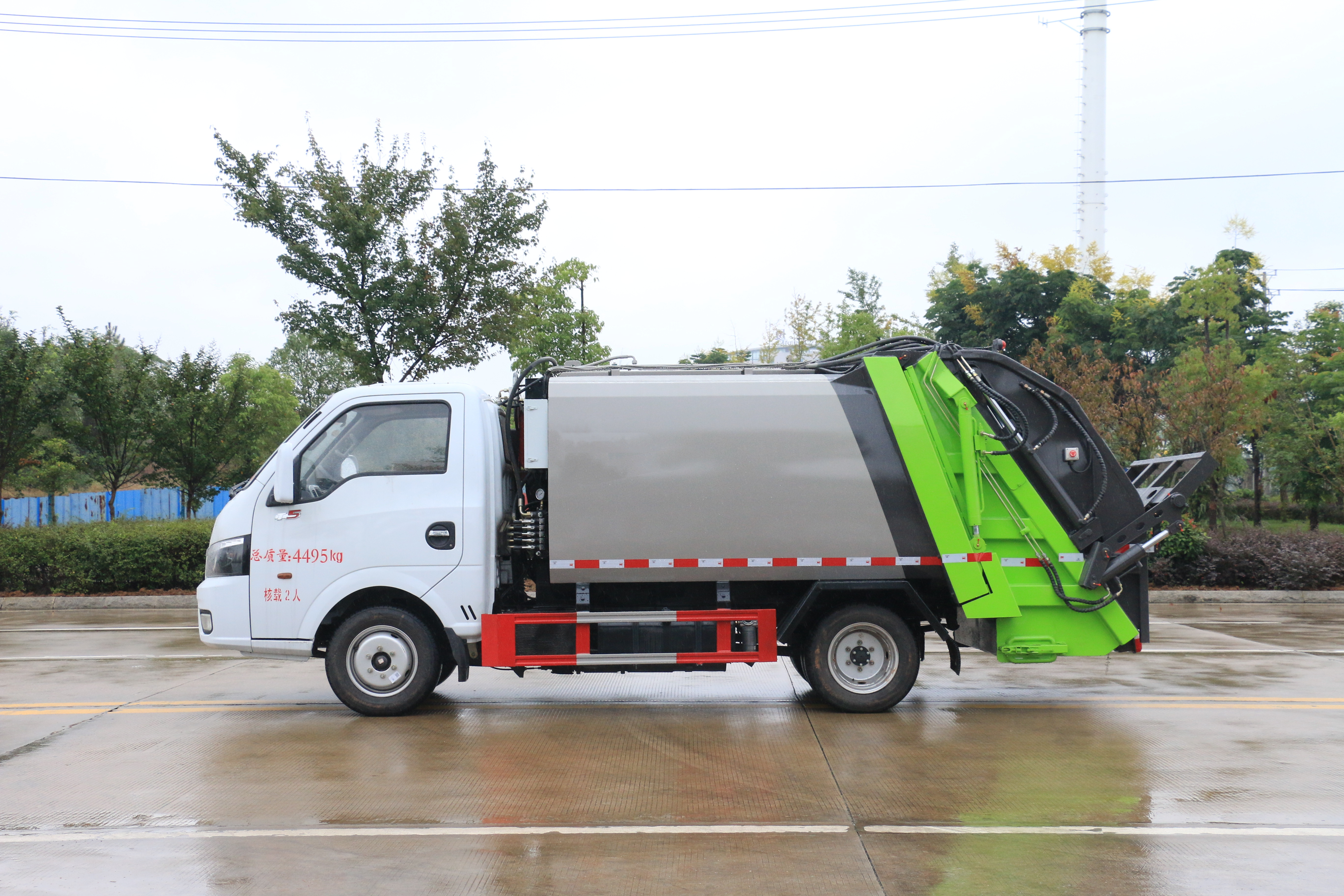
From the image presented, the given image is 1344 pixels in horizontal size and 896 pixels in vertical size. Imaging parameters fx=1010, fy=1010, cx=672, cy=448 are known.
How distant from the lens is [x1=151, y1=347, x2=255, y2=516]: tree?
18547mm

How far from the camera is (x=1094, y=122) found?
197 ft

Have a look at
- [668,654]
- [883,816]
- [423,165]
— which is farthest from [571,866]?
[423,165]

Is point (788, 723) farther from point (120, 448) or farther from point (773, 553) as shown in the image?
point (120, 448)

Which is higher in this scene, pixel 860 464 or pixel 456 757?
pixel 860 464

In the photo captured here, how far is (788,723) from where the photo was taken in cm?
759

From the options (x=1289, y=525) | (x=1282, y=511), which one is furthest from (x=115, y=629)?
(x=1282, y=511)

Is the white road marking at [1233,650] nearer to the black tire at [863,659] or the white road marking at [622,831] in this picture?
the black tire at [863,659]

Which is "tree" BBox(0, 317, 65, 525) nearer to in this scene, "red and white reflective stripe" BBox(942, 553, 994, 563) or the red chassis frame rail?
the red chassis frame rail

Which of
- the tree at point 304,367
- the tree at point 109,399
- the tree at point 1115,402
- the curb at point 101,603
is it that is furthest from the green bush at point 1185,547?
the tree at point 304,367

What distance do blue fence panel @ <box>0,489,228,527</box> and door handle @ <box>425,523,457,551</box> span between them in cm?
2130

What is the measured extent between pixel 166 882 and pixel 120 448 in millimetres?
17359

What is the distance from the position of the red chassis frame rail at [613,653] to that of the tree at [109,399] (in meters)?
13.8

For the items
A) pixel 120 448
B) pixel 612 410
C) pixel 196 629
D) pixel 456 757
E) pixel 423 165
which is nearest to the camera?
pixel 456 757

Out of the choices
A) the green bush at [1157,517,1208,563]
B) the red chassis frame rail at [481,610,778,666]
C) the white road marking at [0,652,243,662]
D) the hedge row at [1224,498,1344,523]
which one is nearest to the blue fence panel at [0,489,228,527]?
the white road marking at [0,652,243,662]
